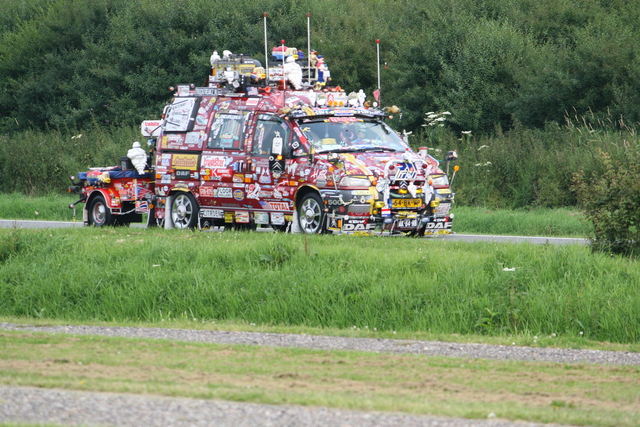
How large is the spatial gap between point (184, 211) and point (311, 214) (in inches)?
130

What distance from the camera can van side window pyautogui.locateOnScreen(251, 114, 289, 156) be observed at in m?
17.6

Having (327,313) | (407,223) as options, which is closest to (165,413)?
(327,313)

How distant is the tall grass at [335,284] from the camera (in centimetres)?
1243

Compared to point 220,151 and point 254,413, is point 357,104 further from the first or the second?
point 254,413

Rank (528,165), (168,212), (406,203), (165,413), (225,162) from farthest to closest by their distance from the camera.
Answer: (528,165)
(168,212)
(225,162)
(406,203)
(165,413)

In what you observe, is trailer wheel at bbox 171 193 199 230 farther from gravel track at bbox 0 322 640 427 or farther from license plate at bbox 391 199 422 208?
gravel track at bbox 0 322 640 427

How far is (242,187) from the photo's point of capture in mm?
18109

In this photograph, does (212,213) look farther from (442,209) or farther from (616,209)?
(616,209)

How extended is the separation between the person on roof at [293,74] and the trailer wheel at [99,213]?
4589 mm

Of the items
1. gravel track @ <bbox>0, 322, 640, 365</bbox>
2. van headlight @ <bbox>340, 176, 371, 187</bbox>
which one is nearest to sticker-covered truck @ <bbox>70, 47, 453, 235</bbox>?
van headlight @ <bbox>340, 176, 371, 187</bbox>

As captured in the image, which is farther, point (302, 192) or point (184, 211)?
point (184, 211)

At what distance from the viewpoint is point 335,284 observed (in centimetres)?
1355

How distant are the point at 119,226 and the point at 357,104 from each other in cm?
564

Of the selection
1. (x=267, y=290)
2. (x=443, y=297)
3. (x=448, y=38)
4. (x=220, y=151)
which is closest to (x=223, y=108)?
(x=220, y=151)
